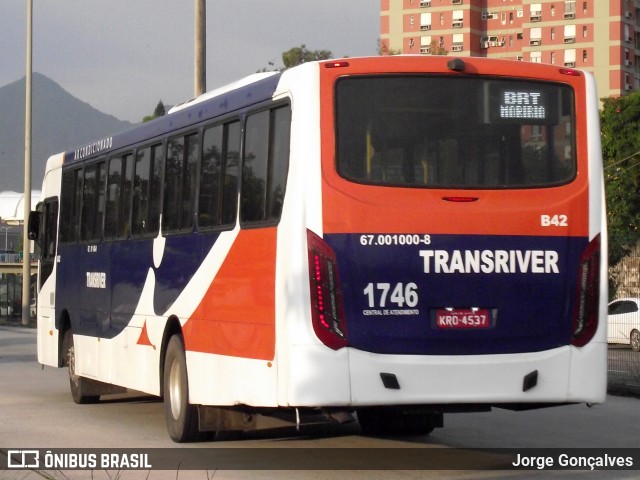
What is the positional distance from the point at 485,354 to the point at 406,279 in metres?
0.81

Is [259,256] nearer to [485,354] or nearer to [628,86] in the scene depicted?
[485,354]

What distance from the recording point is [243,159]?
1209 cm

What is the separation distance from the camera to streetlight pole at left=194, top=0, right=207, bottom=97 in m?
23.1

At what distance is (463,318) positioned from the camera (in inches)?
420

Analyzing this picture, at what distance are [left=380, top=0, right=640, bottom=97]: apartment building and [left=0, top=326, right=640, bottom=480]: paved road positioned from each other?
106m

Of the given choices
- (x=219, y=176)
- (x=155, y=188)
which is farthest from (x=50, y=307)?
(x=219, y=176)

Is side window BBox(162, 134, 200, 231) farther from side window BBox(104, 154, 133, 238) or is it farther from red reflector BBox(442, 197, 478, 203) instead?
red reflector BBox(442, 197, 478, 203)

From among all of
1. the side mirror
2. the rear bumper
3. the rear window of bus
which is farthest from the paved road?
the side mirror

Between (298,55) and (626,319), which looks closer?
(626,319)

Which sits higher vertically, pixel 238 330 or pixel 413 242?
pixel 413 242

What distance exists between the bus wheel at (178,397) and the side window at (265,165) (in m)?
2.03

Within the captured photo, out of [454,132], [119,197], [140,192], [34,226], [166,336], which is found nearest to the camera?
[454,132]

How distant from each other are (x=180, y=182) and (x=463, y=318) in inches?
162

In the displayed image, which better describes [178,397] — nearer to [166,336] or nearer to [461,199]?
[166,336]
